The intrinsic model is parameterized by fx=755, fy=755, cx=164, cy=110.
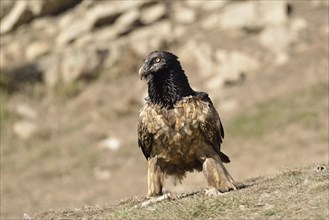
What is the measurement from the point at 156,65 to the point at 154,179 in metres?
1.72

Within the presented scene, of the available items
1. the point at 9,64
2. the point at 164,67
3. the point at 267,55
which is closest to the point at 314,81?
the point at 267,55

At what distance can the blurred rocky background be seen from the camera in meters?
25.3

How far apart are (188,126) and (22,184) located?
604 inches

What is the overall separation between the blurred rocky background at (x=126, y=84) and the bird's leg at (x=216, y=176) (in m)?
11.7

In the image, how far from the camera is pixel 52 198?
78.6ft

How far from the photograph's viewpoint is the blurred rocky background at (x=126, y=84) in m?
25.3

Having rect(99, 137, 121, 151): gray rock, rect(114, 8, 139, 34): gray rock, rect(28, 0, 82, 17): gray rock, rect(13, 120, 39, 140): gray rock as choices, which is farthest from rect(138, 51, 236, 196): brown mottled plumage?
rect(28, 0, 82, 17): gray rock

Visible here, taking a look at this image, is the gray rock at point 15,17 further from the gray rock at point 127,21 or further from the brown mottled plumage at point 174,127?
the brown mottled plumage at point 174,127

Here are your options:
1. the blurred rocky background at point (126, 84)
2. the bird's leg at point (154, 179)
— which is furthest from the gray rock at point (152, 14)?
the bird's leg at point (154, 179)

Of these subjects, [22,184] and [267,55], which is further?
[267,55]

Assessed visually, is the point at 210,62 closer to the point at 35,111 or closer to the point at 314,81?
the point at 314,81

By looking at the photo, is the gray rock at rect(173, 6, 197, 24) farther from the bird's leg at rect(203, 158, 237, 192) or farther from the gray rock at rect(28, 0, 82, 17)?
the bird's leg at rect(203, 158, 237, 192)

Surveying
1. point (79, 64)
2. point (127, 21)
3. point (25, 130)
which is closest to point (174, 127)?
point (25, 130)

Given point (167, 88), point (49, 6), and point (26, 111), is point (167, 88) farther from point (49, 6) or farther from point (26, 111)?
point (49, 6)
